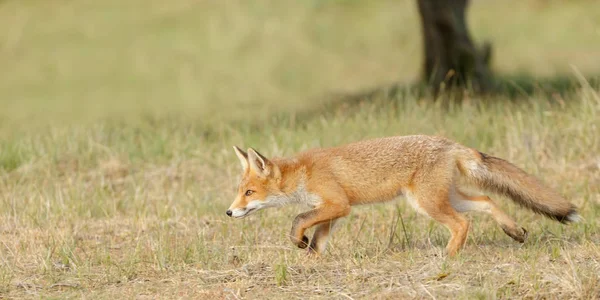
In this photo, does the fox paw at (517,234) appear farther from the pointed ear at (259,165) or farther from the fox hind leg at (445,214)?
the pointed ear at (259,165)

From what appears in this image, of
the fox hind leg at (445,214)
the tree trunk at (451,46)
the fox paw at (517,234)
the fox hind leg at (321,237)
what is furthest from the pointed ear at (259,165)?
the tree trunk at (451,46)

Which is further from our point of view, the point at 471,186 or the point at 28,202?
the point at 28,202

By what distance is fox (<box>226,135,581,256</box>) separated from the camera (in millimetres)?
6742

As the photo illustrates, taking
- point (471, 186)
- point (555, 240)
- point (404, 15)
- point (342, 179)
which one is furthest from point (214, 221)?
point (404, 15)

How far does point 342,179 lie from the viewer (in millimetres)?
6910

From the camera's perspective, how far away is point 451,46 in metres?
14.4

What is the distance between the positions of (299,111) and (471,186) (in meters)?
7.33

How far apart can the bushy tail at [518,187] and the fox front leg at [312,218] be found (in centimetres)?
98

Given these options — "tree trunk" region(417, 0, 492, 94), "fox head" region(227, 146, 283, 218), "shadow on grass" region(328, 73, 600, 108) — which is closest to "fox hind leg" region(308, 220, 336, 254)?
"fox head" region(227, 146, 283, 218)

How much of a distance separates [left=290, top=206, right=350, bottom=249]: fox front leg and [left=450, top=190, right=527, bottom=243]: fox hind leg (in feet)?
2.92

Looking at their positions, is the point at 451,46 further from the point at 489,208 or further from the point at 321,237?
the point at 321,237

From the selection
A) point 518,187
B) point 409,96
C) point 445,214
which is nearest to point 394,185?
point 445,214

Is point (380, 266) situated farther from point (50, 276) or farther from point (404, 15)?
point (404, 15)

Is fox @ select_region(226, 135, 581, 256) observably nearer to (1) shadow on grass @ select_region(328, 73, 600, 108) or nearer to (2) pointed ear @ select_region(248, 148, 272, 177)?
(2) pointed ear @ select_region(248, 148, 272, 177)
